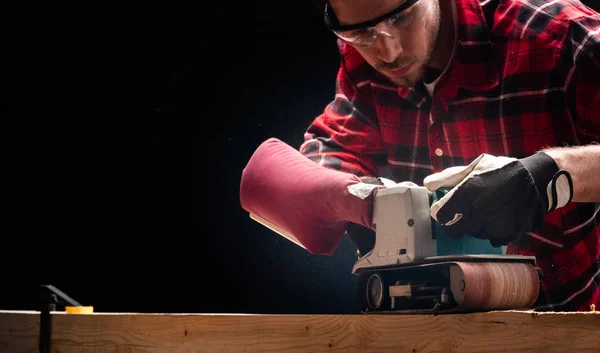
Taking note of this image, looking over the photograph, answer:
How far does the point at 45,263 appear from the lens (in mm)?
3123

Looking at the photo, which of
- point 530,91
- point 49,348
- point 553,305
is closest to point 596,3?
point 530,91

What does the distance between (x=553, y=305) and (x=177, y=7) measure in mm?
1929

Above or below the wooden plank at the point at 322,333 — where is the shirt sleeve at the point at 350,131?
above

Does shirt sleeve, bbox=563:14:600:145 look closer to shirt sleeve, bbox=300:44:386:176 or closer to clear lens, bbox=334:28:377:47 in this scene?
clear lens, bbox=334:28:377:47

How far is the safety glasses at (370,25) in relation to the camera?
178 cm

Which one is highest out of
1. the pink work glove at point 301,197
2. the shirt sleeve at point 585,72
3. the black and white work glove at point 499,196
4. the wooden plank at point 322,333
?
the shirt sleeve at point 585,72

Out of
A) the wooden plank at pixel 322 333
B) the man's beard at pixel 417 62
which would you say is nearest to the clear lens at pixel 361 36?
the man's beard at pixel 417 62

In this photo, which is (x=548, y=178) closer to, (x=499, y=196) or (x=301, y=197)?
(x=499, y=196)

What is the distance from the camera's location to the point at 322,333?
1.33 metres

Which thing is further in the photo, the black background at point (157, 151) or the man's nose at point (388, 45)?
the black background at point (157, 151)

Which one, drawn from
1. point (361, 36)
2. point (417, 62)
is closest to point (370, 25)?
point (361, 36)

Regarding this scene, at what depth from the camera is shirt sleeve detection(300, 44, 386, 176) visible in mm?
2116

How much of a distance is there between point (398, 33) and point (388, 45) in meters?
0.04

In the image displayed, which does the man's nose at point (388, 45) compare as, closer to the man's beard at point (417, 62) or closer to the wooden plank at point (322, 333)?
the man's beard at point (417, 62)
